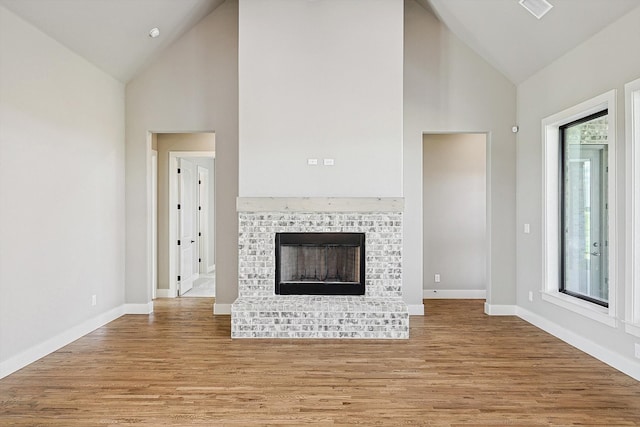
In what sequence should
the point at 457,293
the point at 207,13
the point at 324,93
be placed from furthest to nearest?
the point at 457,293, the point at 207,13, the point at 324,93

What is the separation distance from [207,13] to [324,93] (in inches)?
75.3

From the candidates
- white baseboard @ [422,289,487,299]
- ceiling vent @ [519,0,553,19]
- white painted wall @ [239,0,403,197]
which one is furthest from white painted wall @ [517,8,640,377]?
white painted wall @ [239,0,403,197]

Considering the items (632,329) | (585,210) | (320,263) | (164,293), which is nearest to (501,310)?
(585,210)

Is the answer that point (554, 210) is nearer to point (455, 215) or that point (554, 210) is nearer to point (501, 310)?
point (501, 310)

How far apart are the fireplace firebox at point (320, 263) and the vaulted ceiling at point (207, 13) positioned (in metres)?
2.65

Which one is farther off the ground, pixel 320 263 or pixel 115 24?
pixel 115 24

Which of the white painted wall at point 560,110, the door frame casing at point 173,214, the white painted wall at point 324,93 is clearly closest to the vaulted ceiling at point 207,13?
the white painted wall at point 560,110

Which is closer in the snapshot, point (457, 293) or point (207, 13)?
point (207, 13)

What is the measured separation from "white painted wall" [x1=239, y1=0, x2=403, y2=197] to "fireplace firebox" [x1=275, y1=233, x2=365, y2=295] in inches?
21.0

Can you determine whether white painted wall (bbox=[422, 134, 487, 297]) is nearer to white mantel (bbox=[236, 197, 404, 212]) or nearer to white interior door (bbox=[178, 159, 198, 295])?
white mantel (bbox=[236, 197, 404, 212])

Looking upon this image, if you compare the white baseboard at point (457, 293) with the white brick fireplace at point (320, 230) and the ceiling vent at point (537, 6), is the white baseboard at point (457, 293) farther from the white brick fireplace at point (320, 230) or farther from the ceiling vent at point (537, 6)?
the ceiling vent at point (537, 6)

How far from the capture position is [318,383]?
10.6ft

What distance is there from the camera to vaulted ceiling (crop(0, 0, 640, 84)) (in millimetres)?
3672

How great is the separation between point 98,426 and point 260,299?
230 cm
